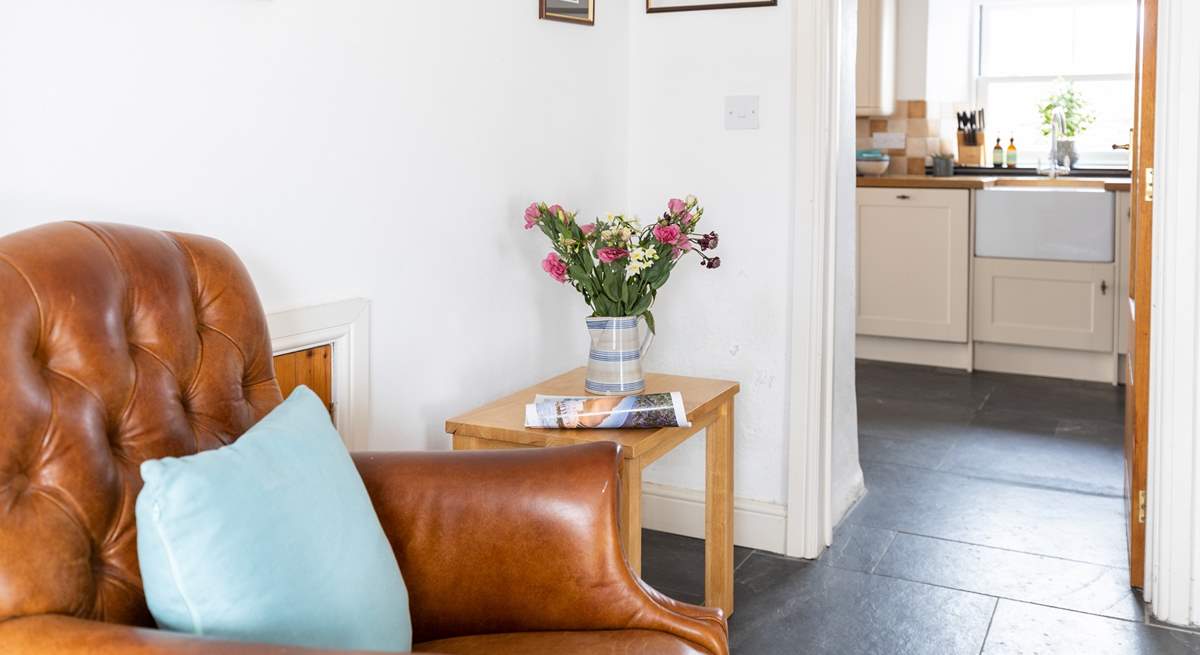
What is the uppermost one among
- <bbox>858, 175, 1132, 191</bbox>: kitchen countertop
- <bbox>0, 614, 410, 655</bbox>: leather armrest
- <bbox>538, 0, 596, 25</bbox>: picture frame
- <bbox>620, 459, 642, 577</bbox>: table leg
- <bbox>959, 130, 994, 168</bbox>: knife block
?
<bbox>538, 0, 596, 25</bbox>: picture frame

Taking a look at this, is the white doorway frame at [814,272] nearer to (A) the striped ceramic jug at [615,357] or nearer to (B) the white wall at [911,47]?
(A) the striped ceramic jug at [615,357]

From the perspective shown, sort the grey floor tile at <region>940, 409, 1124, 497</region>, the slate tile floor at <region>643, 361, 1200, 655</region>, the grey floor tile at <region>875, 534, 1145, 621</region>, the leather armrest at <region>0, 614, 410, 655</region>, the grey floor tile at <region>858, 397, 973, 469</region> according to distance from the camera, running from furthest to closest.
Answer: the grey floor tile at <region>858, 397, 973, 469</region>, the grey floor tile at <region>940, 409, 1124, 497</region>, the grey floor tile at <region>875, 534, 1145, 621</region>, the slate tile floor at <region>643, 361, 1200, 655</region>, the leather armrest at <region>0, 614, 410, 655</region>

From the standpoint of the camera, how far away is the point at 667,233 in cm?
240

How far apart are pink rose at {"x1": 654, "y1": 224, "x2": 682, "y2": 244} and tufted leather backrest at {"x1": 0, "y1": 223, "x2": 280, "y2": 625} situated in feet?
3.39

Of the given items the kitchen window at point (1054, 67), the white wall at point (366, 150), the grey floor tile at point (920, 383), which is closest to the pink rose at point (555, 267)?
the white wall at point (366, 150)

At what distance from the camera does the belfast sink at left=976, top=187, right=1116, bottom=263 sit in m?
5.05

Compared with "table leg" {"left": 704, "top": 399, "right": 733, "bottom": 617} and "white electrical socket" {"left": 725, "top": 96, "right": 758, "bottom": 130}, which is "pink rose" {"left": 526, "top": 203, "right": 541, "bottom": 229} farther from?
"white electrical socket" {"left": 725, "top": 96, "right": 758, "bottom": 130}

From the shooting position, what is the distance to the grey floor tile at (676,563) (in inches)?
110

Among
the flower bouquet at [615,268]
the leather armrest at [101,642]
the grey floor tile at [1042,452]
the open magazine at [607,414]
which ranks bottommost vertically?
the grey floor tile at [1042,452]

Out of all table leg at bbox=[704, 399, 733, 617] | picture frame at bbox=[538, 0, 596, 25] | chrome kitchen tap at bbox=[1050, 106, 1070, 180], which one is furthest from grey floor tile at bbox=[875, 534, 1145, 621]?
chrome kitchen tap at bbox=[1050, 106, 1070, 180]

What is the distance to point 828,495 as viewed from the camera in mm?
3064

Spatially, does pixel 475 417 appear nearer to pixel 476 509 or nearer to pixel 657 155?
pixel 476 509

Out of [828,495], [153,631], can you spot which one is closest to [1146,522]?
[828,495]

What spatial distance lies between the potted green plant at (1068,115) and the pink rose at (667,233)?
4.07 m
